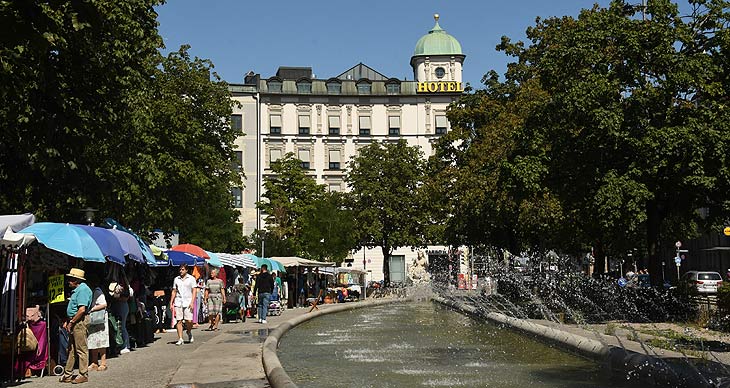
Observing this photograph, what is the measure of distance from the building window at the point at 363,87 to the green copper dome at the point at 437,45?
20.6 ft

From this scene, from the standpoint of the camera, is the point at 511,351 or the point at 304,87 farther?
the point at 304,87

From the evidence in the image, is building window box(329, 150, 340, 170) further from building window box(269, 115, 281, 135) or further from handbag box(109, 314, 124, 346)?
handbag box(109, 314, 124, 346)

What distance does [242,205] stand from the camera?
90.9 m

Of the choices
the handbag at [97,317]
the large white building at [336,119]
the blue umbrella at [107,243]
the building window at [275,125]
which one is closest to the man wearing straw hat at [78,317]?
the handbag at [97,317]

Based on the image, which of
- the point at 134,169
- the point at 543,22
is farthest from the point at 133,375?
the point at 543,22

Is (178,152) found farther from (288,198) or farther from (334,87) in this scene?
(334,87)

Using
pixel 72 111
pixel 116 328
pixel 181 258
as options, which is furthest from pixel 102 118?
pixel 181 258

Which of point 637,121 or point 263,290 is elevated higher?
point 637,121

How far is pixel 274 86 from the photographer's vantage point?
93.1 meters

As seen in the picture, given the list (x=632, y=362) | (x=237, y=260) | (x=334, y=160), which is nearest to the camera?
(x=632, y=362)

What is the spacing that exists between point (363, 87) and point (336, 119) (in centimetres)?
432

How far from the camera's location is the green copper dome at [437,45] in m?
94.8

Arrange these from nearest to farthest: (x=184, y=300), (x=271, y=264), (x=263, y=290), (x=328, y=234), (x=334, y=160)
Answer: (x=184, y=300)
(x=263, y=290)
(x=271, y=264)
(x=328, y=234)
(x=334, y=160)

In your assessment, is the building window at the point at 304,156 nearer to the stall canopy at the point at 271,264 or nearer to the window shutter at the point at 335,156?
the window shutter at the point at 335,156
